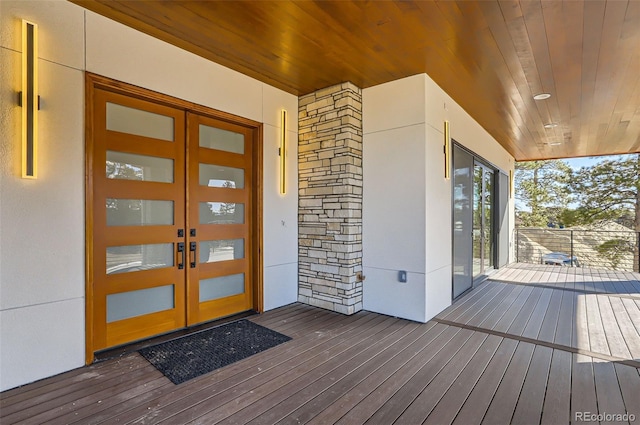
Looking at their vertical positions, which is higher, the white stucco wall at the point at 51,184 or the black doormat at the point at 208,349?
the white stucco wall at the point at 51,184

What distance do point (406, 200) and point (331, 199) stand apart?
1031 mm

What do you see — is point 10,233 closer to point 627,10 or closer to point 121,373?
point 121,373

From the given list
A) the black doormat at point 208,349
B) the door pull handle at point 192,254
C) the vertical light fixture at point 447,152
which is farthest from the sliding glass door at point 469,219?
the door pull handle at point 192,254

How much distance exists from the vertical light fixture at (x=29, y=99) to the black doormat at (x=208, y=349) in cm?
191

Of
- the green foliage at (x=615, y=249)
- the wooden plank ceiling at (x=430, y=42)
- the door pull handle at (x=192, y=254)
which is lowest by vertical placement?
the green foliage at (x=615, y=249)

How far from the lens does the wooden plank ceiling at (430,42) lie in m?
2.66

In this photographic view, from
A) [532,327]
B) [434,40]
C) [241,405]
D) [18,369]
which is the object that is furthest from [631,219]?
[18,369]

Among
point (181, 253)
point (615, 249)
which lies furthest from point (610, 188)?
point (181, 253)

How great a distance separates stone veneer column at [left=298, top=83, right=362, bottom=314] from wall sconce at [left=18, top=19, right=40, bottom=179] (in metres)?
3.03

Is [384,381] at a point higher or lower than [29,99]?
lower

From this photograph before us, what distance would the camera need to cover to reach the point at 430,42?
317cm

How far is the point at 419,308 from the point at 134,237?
3404 millimetres

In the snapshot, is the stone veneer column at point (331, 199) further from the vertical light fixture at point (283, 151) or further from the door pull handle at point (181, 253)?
the door pull handle at point (181, 253)

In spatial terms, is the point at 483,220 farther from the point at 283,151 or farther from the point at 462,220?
the point at 283,151
